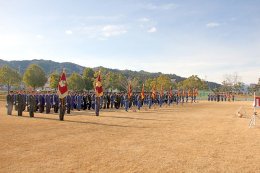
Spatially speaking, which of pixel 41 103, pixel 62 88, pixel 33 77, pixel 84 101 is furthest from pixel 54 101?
pixel 33 77

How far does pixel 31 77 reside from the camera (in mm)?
82375

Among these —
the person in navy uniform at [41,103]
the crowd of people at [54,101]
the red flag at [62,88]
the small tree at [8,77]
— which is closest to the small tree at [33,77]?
the small tree at [8,77]

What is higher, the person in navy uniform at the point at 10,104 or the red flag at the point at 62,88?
the red flag at the point at 62,88

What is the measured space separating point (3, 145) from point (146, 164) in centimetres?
530

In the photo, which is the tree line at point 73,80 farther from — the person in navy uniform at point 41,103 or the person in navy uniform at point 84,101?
the person in navy uniform at point 41,103

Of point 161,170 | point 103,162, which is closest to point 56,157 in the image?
point 103,162

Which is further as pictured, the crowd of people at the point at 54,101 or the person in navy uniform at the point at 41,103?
the person in navy uniform at the point at 41,103

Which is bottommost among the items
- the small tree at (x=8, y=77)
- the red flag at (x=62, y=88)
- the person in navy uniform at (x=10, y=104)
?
the person in navy uniform at (x=10, y=104)

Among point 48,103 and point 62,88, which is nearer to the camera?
point 62,88

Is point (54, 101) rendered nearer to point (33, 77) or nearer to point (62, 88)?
point (62, 88)

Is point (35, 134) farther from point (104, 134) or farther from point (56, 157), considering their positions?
point (56, 157)

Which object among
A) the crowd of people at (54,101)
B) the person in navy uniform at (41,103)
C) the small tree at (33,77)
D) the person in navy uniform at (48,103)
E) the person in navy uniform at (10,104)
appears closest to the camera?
the crowd of people at (54,101)

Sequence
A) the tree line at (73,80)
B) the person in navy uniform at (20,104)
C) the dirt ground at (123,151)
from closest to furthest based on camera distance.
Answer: the dirt ground at (123,151) → the person in navy uniform at (20,104) → the tree line at (73,80)

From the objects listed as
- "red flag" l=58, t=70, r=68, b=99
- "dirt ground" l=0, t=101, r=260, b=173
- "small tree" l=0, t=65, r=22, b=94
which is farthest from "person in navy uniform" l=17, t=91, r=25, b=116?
"small tree" l=0, t=65, r=22, b=94
